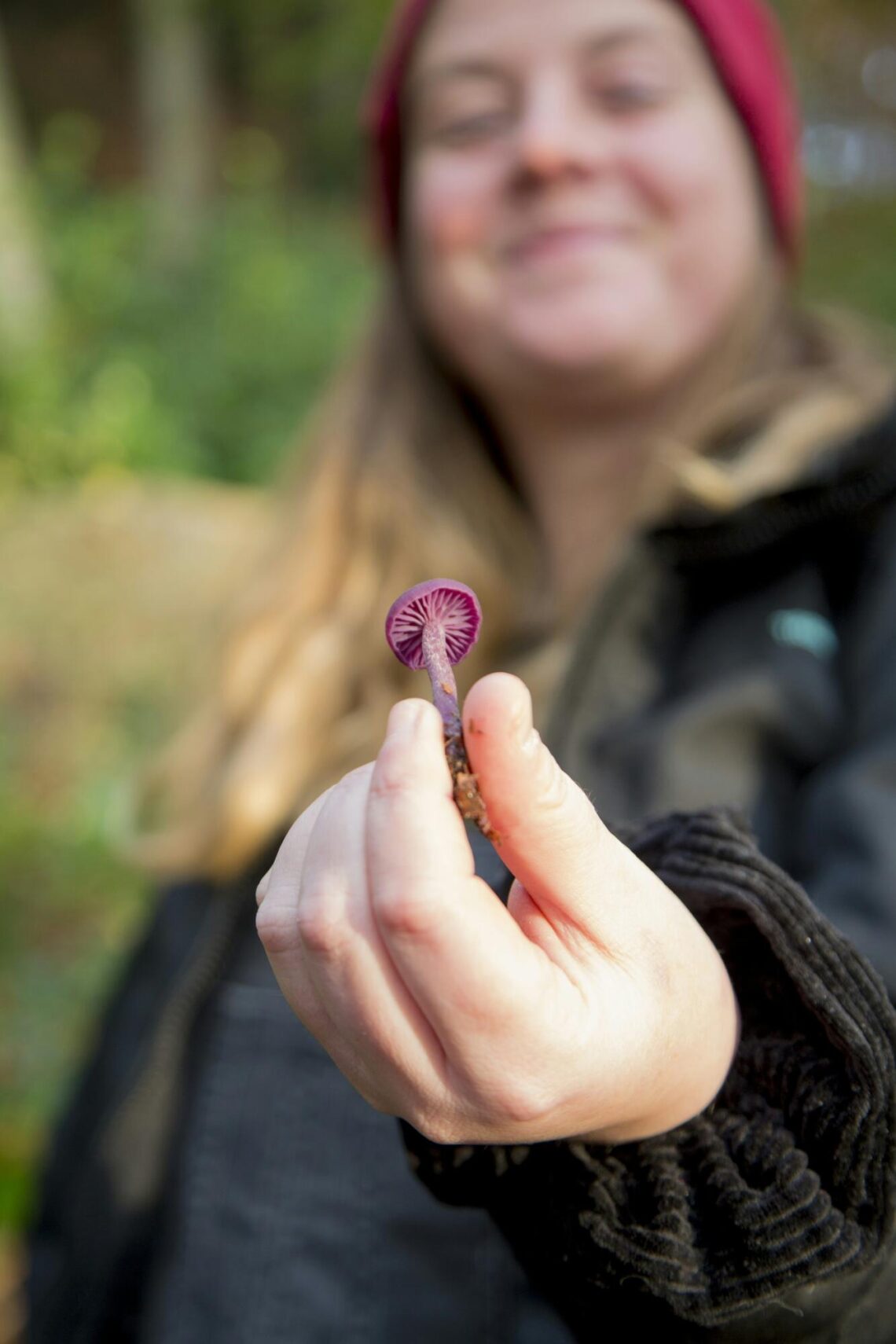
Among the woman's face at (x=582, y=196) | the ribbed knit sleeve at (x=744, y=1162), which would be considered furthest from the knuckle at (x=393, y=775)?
the woman's face at (x=582, y=196)

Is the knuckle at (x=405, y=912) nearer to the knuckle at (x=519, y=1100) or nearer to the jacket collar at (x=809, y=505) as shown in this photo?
the knuckle at (x=519, y=1100)

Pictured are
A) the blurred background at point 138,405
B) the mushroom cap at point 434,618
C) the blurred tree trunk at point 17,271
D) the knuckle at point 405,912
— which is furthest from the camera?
the blurred tree trunk at point 17,271

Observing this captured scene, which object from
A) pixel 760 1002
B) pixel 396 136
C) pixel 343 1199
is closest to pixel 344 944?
pixel 760 1002

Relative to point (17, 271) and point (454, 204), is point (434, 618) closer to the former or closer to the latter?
point (454, 204)

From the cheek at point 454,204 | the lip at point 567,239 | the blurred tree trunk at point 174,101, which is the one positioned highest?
the blurred tree trunk at point 174,101

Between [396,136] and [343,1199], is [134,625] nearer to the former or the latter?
[396,136]

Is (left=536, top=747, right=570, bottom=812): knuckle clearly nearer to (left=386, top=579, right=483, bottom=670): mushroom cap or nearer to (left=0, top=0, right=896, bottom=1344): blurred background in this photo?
(left=386, top=579, right=483, bottom=670): mushroom cap
